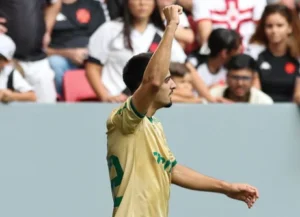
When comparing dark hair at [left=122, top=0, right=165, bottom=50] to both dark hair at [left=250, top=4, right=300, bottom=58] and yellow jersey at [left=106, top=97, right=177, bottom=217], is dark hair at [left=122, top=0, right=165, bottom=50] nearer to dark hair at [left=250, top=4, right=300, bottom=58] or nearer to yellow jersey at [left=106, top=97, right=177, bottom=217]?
dark hair at [left=250, top=4, right=300, bottom=58]

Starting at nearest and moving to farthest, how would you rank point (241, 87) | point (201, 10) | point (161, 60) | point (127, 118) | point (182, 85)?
point (161, 60)
point (127, 118)
point (182, 85)
point (241, 87)
point (201, 10)

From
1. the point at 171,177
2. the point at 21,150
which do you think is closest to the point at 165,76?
the point at 171,177

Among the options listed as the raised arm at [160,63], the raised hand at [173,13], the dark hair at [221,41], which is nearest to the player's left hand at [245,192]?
the raised arm at [160,63]

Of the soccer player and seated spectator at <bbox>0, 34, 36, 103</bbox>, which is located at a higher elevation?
the soccer player

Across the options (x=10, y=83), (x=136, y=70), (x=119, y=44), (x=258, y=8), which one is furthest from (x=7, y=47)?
(x=136, y=70)

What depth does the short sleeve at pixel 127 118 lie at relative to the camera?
443cm

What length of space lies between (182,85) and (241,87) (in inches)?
17.5

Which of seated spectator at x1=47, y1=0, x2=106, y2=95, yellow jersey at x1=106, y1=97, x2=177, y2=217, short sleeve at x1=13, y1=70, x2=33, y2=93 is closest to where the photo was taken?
yellow jersey at x1=106, y1=97, x2=177, y2=217

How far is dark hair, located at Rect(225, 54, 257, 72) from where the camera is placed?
7266 millimetres

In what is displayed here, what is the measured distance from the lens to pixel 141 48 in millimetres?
7098

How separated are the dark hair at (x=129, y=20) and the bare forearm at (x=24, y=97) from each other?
736 mm

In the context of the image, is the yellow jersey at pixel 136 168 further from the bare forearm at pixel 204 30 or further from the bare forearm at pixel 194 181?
the bare forearm at pixel 204 30

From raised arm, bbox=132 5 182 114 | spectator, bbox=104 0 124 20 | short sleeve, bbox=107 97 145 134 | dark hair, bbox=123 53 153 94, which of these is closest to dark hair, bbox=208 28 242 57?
spectator, bbox=104 0 124 20

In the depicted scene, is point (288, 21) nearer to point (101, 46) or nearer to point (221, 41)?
point (221, 41)
